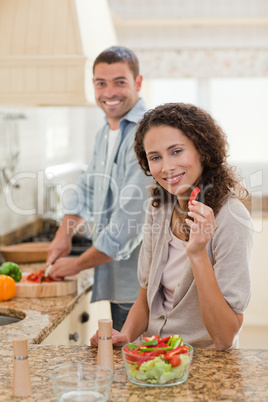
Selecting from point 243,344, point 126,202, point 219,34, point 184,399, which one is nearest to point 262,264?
point 243,344

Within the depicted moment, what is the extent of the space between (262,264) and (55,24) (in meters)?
2.53

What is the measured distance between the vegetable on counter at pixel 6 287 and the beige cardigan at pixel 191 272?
2.33 ft

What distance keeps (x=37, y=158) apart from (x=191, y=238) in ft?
8.68

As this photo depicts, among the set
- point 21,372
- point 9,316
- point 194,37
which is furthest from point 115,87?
point 194,37

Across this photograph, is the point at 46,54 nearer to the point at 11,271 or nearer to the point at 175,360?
the point at 11,271

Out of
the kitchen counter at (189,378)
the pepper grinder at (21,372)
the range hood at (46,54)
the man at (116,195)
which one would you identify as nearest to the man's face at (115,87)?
the man at (116,195)

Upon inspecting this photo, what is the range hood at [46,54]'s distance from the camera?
243 cm

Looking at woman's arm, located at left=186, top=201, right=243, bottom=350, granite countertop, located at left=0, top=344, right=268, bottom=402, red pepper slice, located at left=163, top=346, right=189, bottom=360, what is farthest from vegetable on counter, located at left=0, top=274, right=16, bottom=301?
red pepper slice, located at left=163, top=346, right=189, bottom=360

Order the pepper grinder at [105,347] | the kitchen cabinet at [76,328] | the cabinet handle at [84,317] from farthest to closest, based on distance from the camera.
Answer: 1. the cabinet handle at [84,317]
2. the kitchen cabinet at [76,328]
3. the pepper grinder at [105,347]

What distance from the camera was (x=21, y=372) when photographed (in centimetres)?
121

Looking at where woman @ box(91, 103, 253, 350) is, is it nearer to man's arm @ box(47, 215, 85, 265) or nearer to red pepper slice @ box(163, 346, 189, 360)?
red pepper slice @ box(163, 346, 189, 360)

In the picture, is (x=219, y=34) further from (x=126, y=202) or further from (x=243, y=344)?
Answer: (x=126, y=202)

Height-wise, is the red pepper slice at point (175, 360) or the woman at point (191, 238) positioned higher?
the woman at point (191, 238)

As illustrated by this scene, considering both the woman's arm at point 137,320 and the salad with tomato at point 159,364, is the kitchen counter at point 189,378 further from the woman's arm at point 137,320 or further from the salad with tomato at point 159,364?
the woman's arm at point 137,320
